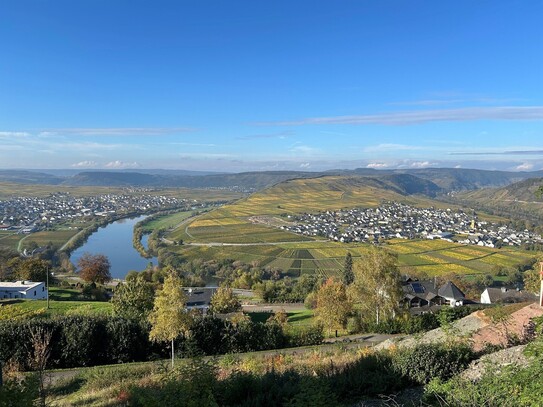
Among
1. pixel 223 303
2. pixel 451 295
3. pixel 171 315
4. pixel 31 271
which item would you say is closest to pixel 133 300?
pixel 223 303

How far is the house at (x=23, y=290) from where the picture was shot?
34.6 metres

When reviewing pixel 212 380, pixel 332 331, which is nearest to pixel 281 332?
pixel 332 331

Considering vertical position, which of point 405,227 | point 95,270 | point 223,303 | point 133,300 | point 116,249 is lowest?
point 116,249

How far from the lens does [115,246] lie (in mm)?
82812

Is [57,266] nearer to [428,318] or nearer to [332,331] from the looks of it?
[332,331]

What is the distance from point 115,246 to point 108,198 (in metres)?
117

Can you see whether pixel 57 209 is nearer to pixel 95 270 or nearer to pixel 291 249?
pixel 291 249

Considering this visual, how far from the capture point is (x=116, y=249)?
7956 centimetres

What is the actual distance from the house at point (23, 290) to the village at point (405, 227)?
6517 centimetres

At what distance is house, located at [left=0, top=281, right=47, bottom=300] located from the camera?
3459 cm

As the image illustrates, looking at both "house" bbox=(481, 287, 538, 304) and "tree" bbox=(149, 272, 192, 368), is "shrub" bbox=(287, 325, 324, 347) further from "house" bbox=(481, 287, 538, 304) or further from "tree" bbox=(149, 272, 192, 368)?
"house" bbox=(481, 287, 538, 304)

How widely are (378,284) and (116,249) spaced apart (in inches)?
2733

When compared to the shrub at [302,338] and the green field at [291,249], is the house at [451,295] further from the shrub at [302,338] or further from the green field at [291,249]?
the shrub at [302,338]

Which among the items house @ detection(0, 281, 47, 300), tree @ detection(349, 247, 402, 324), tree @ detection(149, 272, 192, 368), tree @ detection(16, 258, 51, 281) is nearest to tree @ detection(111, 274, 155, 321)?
tree @ detection(149, 272, 192, 368)
